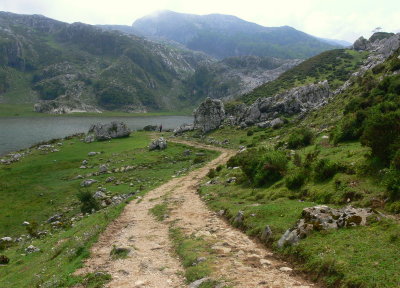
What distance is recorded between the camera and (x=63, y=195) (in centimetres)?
4125

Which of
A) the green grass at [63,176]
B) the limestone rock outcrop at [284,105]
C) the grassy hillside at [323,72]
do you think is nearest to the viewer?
the green grass at [63,176]

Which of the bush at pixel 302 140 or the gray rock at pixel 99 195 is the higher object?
the bush at pixel 302 140

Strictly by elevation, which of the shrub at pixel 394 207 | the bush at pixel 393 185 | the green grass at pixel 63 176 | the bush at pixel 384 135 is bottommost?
Result: the green grass at pixel 63 176

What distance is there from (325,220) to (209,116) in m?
78.9

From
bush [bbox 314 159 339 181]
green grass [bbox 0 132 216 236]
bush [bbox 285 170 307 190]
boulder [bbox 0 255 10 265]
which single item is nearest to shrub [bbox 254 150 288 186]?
bush [bbox 285 170 307 190]

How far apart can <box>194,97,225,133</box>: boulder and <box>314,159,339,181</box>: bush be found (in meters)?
70.1

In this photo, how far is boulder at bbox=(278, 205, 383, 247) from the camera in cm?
1321

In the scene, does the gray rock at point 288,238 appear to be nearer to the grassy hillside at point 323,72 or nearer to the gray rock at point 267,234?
the gray rock at point 267,234

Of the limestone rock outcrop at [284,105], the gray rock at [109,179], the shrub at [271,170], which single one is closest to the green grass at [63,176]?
the gray rock at [109,179]

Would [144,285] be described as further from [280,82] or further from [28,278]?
[280,82]

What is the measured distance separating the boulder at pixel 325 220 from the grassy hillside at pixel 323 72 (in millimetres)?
96825

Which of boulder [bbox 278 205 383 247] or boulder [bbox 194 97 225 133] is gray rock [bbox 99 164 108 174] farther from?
boulder [bbox 194 97 225 133]

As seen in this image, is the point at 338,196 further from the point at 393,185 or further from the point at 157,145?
the point at 157,145

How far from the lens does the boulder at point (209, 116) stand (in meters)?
91.0
